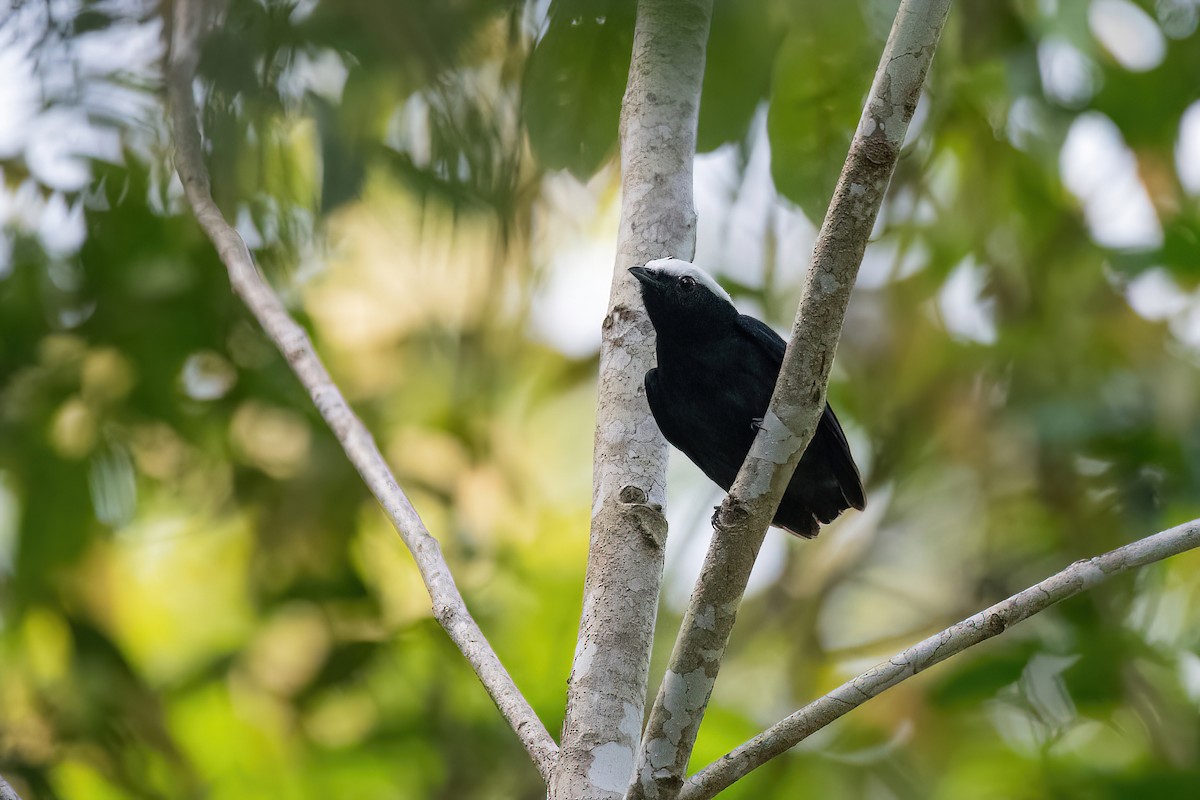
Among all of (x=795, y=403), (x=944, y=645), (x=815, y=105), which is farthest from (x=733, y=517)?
(x=815, y=105)

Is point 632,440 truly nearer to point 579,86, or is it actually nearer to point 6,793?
point 579,86

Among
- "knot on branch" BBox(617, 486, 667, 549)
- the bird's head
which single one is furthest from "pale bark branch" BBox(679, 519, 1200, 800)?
the bird's head

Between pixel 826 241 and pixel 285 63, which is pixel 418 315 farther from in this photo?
pixel 826 241

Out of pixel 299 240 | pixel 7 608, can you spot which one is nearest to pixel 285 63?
pixel 299 240

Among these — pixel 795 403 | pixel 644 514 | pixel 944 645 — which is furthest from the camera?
pixel 644 514

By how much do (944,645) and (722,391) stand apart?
1.56 metres

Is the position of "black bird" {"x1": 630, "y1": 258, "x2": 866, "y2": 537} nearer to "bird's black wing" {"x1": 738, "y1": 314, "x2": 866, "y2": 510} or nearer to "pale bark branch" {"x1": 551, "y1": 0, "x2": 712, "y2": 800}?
"bird's black wing" {"x1": 738, "y1": 314, "x2": 866, "y2": 510}

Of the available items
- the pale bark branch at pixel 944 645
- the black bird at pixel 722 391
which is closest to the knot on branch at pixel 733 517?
the pale bark branch at pixel 944 645

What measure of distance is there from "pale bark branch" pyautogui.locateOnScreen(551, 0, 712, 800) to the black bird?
0.51 m

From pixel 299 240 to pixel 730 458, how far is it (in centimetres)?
157

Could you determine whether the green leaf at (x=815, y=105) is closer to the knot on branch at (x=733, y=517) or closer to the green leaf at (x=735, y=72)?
the green leaf at (x=735, y=72)

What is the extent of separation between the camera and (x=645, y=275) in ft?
9.36

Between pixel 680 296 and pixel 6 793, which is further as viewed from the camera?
pixel 680 296

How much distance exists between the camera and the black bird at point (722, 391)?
11.0 ft
